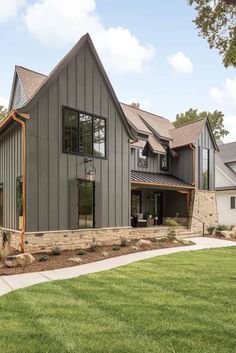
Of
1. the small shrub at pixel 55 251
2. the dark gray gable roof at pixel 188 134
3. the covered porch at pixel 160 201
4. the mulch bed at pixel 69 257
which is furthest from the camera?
the dark gray gable roof at pixel 188 134

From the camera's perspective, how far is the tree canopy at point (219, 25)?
6.56 meters

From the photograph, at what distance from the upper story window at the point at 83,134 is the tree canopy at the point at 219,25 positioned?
6.09 metres

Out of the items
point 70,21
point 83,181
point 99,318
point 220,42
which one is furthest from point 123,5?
point 99,318

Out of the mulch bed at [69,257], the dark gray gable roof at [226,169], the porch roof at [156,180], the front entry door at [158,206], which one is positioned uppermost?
the dark gray gable roof at [226,169]

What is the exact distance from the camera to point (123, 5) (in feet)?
30.5

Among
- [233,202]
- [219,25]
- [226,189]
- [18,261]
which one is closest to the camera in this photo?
[219,25]

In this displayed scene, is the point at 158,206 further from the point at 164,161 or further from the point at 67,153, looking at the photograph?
the point at 67,153

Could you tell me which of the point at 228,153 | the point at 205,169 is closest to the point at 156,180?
the point at 205,169

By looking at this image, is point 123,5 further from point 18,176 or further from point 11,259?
point 11,259

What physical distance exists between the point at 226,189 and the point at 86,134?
14.7 metres

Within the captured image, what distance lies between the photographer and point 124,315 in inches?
177

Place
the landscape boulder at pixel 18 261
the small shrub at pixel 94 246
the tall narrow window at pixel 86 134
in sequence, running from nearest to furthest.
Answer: the landscape boulder at pixel 18 261, the small shrub at pixel 94 246, the tall narrow window at pixel 86 134

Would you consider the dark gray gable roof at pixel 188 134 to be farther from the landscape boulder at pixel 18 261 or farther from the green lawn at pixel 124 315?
the landscape boulder at pixel 18 261

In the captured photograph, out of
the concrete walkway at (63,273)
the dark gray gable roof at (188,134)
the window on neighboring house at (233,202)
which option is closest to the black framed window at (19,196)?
the concrete walkway at (63,273)
